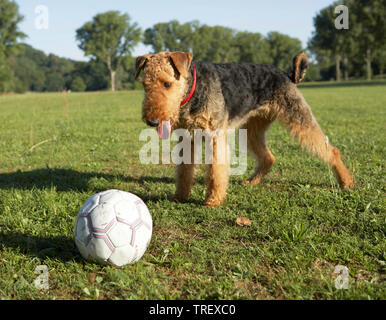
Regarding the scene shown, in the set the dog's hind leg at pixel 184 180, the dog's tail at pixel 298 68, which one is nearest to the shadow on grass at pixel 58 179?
the dog's hind leg at pixel 184 180

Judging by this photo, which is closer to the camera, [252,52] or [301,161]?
[301,161]

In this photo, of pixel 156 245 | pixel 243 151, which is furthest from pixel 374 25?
pixel 156 245

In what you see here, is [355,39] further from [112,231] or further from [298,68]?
[112,231]

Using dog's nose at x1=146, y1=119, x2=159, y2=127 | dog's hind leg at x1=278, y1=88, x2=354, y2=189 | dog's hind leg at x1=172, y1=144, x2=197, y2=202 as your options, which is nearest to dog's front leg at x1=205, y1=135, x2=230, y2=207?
dog's hind leg at x1=172, y1=144, x2=197, y2=202

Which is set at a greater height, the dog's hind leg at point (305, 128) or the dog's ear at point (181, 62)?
the dog's ear at point (181, 62)

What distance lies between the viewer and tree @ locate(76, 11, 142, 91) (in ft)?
233

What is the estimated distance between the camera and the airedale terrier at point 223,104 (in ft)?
10.9

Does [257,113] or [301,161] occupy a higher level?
[257,113]

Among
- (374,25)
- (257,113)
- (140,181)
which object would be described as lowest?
(140,181)

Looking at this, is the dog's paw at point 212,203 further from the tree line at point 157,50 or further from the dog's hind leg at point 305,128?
the tree line at point 157,50

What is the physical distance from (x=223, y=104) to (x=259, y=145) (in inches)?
48.0

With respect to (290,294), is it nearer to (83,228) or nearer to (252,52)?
(83,228)
